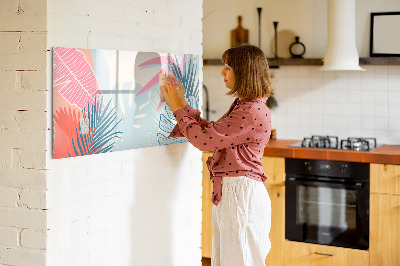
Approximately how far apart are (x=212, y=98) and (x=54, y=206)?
3148 millimetres

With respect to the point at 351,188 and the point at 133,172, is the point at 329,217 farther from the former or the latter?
the point at 133,172

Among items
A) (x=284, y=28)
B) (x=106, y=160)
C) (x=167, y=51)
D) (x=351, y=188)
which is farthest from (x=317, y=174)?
(x=106, y=160)

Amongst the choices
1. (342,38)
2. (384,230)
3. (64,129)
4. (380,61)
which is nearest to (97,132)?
(64,129)

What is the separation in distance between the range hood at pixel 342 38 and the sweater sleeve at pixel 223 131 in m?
1.98

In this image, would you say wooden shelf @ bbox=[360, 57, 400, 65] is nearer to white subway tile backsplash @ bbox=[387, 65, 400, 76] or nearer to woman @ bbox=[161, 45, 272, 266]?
white subway tile backsplash @ bbox=[387, 65, 400, 76]

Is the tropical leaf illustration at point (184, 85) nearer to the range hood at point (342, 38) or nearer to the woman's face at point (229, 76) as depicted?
the woman's face at point (229, 76)

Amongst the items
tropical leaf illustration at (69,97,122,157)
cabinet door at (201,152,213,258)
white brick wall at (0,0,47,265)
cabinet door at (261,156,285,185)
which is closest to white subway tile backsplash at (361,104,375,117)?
cabinet door at (261,156,285,185)

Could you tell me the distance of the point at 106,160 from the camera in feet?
8.33

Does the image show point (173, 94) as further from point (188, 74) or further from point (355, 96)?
point (355, 96)

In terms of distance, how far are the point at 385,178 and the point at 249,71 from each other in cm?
178

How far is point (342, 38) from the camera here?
14.7ft

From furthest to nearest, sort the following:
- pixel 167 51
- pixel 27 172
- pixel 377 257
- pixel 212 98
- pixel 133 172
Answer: pixel 212 98 < pixel 377 257 < pixel 167 51 < pixel 133 172 < pixel 27 172

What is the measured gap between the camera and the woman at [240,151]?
2652 mm

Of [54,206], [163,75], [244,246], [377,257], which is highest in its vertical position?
[163,75]
